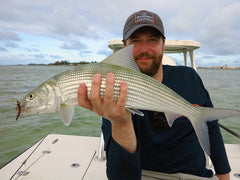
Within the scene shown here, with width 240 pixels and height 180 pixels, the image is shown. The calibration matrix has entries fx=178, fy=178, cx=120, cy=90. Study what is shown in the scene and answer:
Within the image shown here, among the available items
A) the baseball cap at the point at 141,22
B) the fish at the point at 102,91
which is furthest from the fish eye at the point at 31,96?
the baseball cap at the point at 141,22

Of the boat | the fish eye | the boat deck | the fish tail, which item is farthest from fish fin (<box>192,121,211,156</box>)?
the boat deck

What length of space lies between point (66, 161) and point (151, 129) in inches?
82.3

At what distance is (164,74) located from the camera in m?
2.73

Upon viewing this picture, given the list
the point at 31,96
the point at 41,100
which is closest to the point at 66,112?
the point at 41,100

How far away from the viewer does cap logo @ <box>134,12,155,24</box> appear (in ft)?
8.59

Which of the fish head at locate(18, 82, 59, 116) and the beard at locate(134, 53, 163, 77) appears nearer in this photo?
the fish head at locate(18, 82, 59, 116)

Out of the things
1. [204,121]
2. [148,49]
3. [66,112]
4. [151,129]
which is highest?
[148,49]

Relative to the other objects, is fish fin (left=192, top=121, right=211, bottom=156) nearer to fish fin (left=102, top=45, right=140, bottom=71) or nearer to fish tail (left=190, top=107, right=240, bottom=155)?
fish tail (left=190, top=107, right=240, bottom=155)

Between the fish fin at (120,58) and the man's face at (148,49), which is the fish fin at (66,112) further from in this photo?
the man's face at (148,49)

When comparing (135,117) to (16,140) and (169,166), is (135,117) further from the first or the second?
(16,140)

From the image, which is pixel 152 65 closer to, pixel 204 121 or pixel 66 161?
pixel 204 121

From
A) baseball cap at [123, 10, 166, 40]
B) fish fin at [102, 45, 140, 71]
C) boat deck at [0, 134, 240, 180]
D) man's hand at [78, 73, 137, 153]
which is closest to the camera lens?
man's hand at [78, 73, 137, 153]

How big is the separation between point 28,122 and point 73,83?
8.19 m

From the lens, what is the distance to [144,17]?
104 inches
